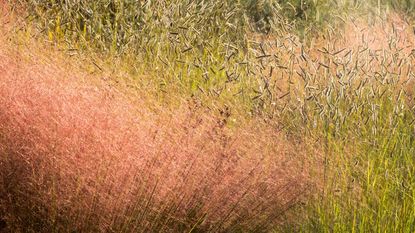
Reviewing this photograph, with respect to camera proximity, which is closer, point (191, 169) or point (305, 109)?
point (191, 169)

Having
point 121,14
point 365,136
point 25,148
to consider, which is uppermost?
point 25,148

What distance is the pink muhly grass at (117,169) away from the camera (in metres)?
2.97

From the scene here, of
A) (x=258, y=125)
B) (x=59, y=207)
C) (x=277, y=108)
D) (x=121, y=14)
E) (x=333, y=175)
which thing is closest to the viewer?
(x=59, y=207)

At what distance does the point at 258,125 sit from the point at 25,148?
38.1 inches

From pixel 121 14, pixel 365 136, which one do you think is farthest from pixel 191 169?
pixel 121 14

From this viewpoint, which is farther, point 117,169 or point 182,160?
point 182,160

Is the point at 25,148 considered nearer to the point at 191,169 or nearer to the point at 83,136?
the point at 83,136

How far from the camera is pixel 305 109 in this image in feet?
12.0

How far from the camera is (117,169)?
2.98 meters

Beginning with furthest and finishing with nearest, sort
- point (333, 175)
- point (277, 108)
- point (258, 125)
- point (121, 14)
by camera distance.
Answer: point (121, 14)
point (277, 108)
point (258, 125)
point (333, 175)

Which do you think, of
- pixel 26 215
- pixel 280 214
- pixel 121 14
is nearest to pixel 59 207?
pixel 26 215

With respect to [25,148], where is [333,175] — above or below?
below

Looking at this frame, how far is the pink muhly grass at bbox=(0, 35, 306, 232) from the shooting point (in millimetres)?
2975

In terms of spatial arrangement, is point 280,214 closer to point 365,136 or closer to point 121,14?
point 365,136
